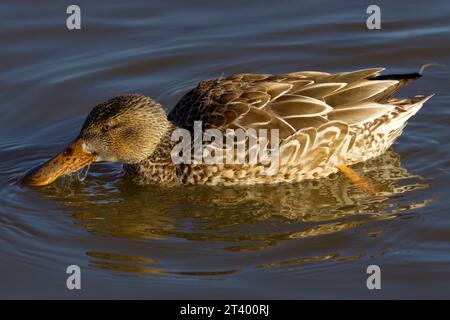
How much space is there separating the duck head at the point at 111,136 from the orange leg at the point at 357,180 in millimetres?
1867

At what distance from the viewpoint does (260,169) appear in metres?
9.41

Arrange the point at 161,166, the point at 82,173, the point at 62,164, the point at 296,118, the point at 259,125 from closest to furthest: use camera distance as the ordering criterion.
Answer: the point at 259,125
the point at 296,118
the point at 62,164
the point at 161,166
the point at 82,173

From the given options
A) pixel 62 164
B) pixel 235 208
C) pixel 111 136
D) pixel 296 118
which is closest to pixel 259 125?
pixel 296 118

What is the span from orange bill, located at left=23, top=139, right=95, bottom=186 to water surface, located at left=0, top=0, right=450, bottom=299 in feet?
0.48

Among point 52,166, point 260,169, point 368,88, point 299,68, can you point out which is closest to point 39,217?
point 52,166

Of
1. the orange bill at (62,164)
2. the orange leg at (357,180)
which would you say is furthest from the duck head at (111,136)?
the orange leg at (357,180)

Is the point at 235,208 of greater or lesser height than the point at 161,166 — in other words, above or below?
below

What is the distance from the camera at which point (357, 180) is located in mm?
9594

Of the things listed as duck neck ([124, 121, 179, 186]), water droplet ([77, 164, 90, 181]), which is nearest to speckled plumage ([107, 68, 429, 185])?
duck neck ([124, 121, 179, 186])

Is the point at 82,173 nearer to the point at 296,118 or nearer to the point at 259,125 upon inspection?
the point at 259,125

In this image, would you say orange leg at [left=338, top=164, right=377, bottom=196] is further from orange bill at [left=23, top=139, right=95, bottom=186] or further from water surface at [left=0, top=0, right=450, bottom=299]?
orange bill at [left=23, top=139, right=95, bottom=186]

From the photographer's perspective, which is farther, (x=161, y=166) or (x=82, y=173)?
(x=82, y=173)

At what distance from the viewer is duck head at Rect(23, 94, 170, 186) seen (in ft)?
31.0

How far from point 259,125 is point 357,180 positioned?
4.03 feet
